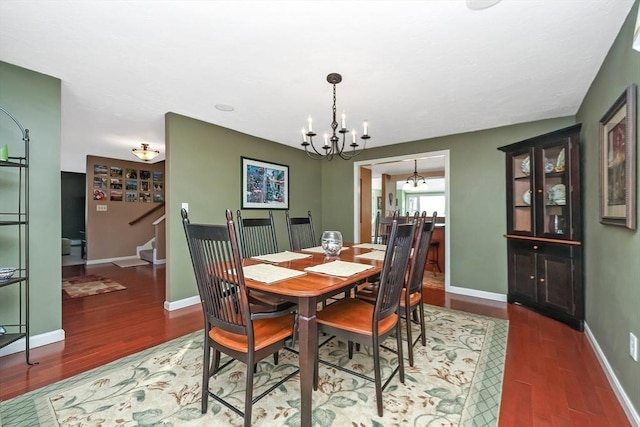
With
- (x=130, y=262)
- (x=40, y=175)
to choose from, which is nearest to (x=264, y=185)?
(x=40, y=175)

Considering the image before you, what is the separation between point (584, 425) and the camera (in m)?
1.48

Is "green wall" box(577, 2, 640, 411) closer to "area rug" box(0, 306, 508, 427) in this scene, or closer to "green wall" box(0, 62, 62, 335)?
"area rug" box(0, 306, 508, 427)

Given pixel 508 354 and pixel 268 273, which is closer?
pixel 268 273

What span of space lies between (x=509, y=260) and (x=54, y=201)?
470 centimetres

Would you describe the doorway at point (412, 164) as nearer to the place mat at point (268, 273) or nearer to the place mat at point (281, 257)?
the place mat at point (281, 257)

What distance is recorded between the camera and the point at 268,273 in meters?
1.73

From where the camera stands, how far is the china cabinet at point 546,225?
2.73 m

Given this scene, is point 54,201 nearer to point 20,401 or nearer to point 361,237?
point 20,401

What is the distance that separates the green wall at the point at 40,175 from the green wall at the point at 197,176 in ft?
3.18

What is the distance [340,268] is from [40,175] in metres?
2.54

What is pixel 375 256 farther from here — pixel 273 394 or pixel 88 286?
pixel 88 286

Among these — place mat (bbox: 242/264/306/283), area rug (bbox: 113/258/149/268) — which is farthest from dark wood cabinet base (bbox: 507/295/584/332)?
area rug (bbox: 113/258/149/268)

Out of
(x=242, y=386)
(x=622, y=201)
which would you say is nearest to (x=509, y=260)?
(x=622, y=201)

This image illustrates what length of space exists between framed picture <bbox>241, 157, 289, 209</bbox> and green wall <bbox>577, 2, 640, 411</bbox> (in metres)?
3.70
